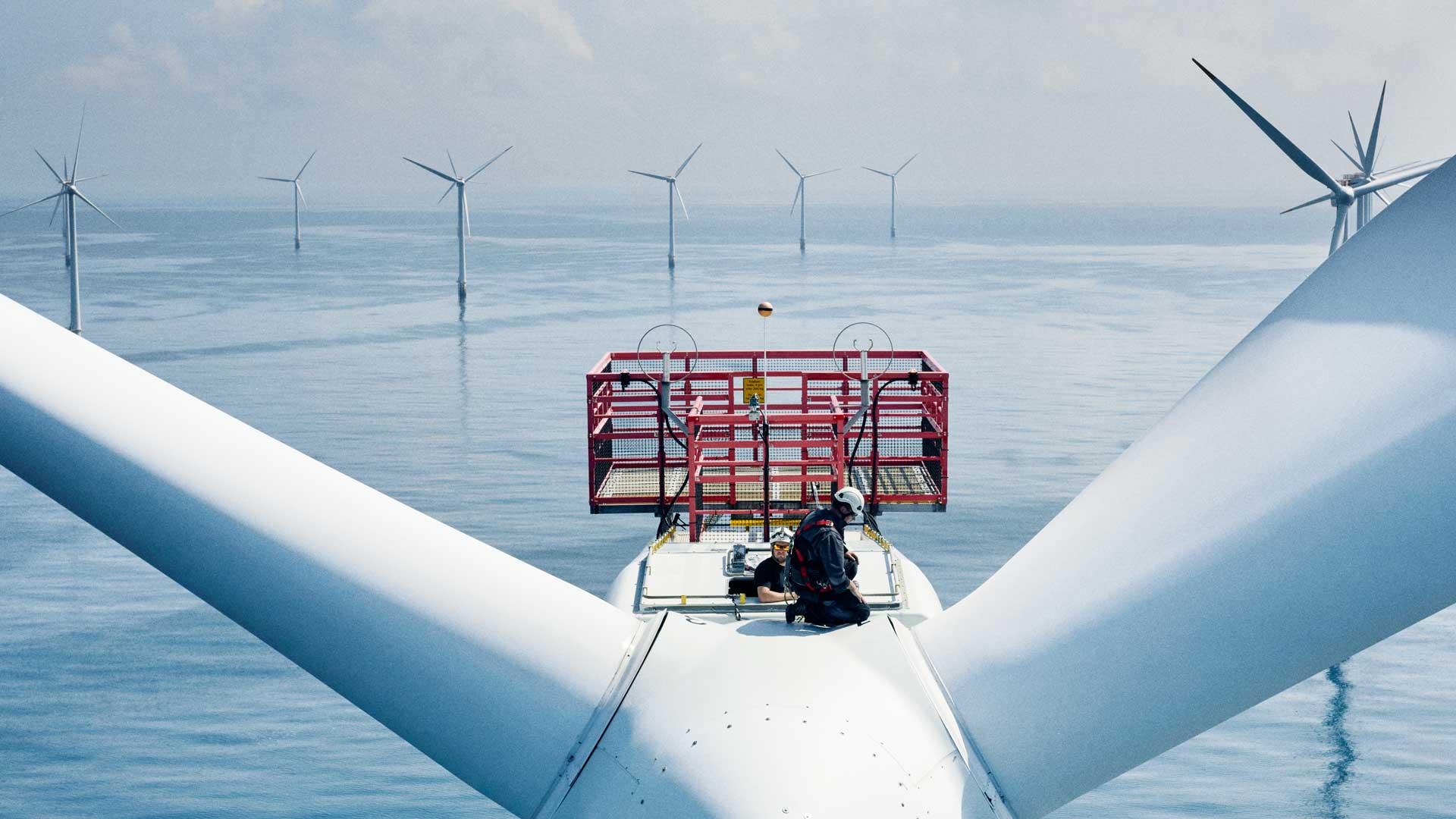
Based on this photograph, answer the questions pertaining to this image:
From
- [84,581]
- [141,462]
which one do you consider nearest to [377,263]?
[84,581]

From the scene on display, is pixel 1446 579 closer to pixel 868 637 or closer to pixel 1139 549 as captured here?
pixel 1139 549

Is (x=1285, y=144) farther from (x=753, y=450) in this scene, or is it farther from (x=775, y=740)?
(x=775, y=740)

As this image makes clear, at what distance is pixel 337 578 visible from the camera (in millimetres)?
5652

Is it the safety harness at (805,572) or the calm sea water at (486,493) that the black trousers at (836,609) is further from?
the calm sea water at (486,493)

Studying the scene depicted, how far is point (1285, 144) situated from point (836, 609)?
96.2 feet

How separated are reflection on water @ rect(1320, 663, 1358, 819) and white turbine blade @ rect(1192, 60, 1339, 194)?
1046 cm

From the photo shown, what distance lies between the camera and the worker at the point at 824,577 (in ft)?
25.9

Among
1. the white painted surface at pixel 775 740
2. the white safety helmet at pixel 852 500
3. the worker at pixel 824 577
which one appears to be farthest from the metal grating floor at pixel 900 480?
the white painted surface at pixel 775 740

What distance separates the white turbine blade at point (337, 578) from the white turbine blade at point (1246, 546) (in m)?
1.64

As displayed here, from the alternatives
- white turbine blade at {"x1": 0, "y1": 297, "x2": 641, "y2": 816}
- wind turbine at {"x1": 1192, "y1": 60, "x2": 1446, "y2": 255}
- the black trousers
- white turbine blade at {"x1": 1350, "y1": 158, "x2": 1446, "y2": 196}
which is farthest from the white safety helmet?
white turbine blade at {"x1": 1350, "y1": 158, "x2": 1446, "y2": 196}

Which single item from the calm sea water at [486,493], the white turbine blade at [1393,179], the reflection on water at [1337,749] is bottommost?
the reflection on water at [1337,749]

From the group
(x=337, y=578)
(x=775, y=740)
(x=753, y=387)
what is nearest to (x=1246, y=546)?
(x=775, y=740)

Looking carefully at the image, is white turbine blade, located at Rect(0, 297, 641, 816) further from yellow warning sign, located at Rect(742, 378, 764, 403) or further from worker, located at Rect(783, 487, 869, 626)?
yellow warning sign, located at Rect(742, 378, 764, 403)

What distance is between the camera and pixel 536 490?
132 feet
